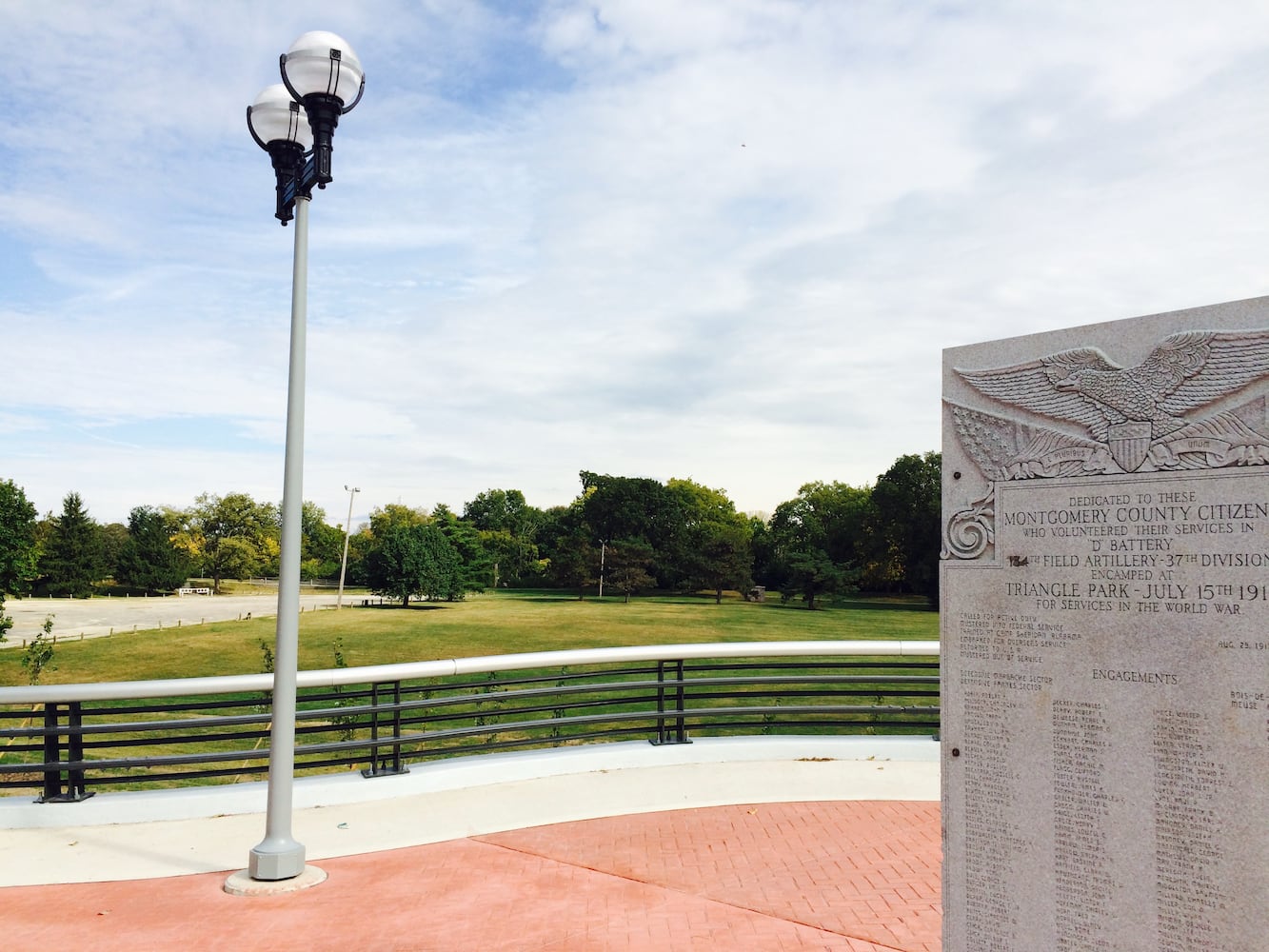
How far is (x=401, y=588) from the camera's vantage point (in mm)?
72062

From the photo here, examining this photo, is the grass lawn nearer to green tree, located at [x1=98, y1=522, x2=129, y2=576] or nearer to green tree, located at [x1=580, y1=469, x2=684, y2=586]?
green tree, located at [x1=580, y1=469, x2=684, y2=586]

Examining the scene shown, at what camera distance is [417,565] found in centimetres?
7138

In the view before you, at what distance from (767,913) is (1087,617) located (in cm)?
275

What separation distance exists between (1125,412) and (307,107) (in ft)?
17.3

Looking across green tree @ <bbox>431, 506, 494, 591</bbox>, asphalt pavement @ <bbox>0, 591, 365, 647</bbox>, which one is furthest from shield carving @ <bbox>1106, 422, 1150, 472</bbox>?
green tree @ <bbox>431, 506, 494, 591</bbox>

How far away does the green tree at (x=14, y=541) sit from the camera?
4306 cm

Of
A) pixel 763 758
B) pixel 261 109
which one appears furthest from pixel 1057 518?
pixel 261 109

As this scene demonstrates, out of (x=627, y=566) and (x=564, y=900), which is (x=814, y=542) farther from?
(x=564, y=900)

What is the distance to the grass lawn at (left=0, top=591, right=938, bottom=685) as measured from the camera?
42803 mm

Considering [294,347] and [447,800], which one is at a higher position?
[294,347]

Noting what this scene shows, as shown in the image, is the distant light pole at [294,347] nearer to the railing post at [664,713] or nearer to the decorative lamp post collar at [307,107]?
the decorative lamp post collar at [307,107]

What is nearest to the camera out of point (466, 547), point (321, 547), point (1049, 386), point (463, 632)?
point (1049, 386)

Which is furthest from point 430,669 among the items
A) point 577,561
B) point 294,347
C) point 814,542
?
point 577,561

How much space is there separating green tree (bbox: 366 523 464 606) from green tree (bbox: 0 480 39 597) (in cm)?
2858
